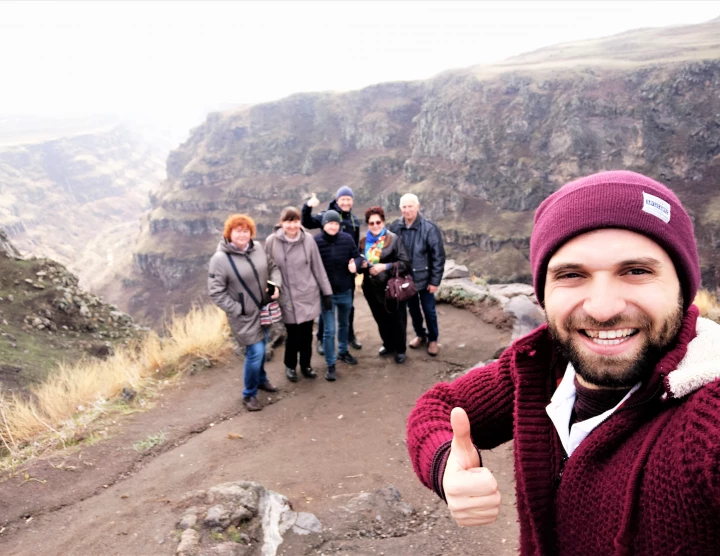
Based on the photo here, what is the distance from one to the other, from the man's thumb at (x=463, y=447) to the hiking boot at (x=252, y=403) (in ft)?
16.0

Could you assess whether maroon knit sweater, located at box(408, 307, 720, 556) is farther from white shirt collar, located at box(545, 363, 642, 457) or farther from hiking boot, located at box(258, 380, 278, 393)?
hiking boot, located at box(258, 380, 278, 393)

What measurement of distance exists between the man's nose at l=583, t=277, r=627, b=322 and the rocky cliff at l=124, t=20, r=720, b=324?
2554 inches

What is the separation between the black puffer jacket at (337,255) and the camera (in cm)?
604

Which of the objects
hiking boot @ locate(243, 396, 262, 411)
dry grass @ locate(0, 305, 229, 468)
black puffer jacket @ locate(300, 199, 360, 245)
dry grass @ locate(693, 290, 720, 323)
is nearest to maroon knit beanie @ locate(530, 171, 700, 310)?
hiking boot @ locate(243, 396, 262, 411)

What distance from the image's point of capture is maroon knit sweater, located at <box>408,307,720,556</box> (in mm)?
946

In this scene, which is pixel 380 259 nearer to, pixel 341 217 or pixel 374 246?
pixel 374 246

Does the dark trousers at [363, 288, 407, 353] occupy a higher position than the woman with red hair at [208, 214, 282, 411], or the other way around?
the woman with red hair at [208, 214, 282, 411]

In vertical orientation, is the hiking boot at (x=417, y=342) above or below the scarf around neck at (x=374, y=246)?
below

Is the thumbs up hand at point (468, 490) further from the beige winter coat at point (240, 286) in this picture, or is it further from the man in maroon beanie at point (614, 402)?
the beige winter coat at point (240, 286)

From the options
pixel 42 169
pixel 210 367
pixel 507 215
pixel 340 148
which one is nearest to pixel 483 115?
pixel 507 215

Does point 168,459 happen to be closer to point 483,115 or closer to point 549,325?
point 549,325

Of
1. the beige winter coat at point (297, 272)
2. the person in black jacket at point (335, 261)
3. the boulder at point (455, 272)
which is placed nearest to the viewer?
the beige winter coat at point (297, 272)

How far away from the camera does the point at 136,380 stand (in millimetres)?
6523

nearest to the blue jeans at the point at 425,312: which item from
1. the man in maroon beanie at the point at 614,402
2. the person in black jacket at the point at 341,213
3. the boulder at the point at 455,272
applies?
the person in black jacket at the point at 341,213
